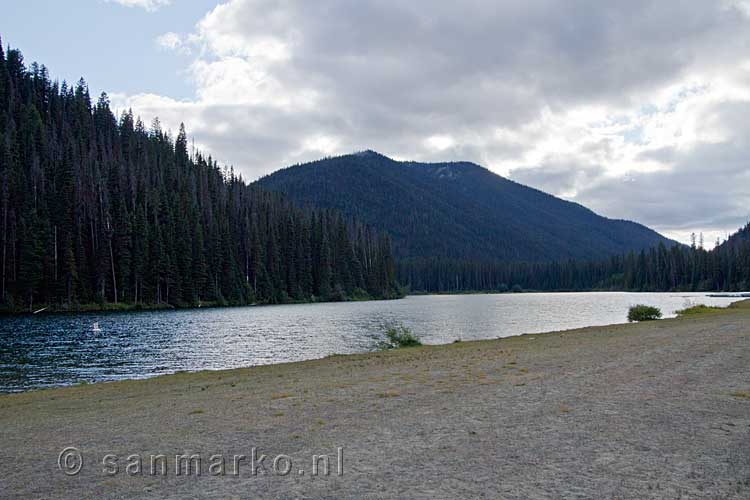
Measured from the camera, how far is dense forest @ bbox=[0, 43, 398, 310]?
86250 millimetres

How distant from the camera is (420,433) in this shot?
34.8ft

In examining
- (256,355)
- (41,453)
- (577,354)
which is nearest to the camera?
(41,453)

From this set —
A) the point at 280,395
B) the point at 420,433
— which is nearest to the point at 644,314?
the point at 280,395

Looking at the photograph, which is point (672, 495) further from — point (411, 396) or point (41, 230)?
point (41, 230)

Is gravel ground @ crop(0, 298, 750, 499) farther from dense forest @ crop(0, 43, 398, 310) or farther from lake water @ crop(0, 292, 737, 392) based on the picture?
dense forest @ crop(0, 43, 398, 310)

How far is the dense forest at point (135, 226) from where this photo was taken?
86250 millimetres

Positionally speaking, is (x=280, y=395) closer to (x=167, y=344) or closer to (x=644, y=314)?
(x=167, y=344)

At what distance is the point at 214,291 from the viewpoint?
109000 mm

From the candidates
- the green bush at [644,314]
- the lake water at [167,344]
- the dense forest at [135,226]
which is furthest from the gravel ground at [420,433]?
the dense forest at [135,226]

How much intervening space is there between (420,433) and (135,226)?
325ft

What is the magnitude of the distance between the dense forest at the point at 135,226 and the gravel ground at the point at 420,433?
2994 inches

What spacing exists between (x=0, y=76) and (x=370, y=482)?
555 ft

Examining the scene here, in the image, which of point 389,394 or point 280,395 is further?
point 280,395

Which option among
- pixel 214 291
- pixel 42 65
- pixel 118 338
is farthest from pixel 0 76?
pixel 118 338
